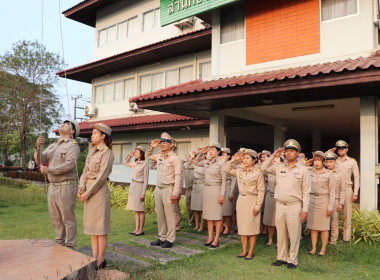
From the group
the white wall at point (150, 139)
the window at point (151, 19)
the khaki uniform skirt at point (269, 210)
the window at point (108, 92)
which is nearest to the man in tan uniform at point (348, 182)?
the khaki uniform skirt at point (269, 210)

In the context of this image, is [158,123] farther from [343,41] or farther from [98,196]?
[98,196]

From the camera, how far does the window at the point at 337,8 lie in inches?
304

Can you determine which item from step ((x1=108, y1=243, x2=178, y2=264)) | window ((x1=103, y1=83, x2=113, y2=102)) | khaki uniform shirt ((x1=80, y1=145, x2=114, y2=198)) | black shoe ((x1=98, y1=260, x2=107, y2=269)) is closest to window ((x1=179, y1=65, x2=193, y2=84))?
window ((x1=103, y1=83, x2=113, y2=102))

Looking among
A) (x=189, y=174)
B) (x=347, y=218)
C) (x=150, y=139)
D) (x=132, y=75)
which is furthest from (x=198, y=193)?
(x=132, y=75)

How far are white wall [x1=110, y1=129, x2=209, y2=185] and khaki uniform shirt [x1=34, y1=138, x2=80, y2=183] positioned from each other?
7.82 metres

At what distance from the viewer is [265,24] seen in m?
8.79

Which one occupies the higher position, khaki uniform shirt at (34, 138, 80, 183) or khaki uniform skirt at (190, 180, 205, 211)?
khaki uniform shirt at (34, 138, 80, 183)

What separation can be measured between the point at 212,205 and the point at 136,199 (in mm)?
1888

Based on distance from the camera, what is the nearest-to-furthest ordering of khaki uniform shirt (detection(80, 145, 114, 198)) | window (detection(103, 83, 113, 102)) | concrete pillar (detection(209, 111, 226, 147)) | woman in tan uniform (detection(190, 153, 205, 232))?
khaki uniform shirt (detection(80, 145, 114, 198))
woman in tan uniform (detection(190, 153, 205, 232))
concrete pillar (detection(209, 111, 226, 147))
window (detection(103, 83, 113, 102))

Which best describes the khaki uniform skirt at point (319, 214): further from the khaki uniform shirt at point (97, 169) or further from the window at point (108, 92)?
the window at point (108, 92)

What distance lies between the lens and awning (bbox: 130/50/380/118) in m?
6.18

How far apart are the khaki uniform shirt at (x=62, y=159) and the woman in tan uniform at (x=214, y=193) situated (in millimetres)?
2610

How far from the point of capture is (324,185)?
6.18 m

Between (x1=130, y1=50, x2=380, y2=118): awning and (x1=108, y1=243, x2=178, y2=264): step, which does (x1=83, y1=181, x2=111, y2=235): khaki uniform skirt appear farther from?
(x1=130, y1=50, x2=380, y2=118): awning
